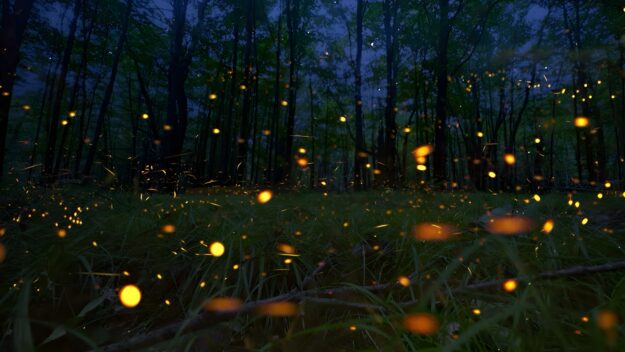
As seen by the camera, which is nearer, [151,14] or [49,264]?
[49,264]

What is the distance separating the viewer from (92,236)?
6.09ft

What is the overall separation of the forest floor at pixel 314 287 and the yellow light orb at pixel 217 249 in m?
0.03

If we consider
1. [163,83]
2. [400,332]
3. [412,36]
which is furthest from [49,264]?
[163,83]

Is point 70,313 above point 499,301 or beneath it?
beneath

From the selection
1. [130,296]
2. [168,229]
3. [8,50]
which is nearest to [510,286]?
[130,296]

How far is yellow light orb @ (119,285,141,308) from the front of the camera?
4.27 feet

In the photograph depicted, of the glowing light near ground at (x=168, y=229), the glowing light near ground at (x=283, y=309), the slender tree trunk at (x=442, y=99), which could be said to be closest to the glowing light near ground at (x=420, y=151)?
the slender tree trunk at (x=442, y=99)

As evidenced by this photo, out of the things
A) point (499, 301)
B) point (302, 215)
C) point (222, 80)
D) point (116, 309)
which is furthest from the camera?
point (222, 80)

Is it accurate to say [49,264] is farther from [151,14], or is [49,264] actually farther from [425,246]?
[151,14]

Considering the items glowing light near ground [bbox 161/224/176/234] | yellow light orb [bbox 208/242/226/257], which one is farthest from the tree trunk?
yellow light orb [bbox 208/242/226/257]

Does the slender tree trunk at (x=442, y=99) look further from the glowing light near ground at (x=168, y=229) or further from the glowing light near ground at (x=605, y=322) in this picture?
the glowing light near ground at (x=605, y=322)

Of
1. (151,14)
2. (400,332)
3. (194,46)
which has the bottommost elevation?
(400,332)

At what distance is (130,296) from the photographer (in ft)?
4.48

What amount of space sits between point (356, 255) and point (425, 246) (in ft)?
1.14
